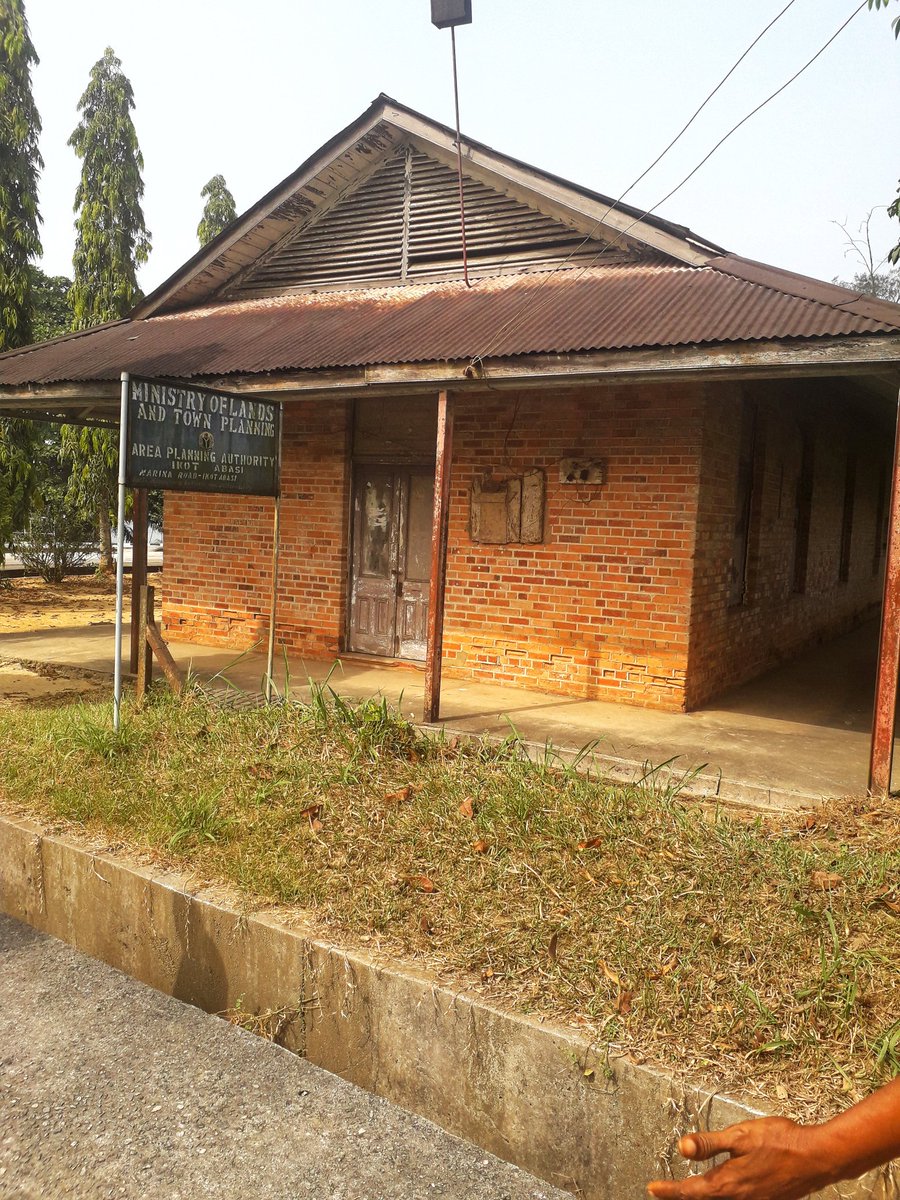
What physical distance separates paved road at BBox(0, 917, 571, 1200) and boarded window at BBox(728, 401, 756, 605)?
6770mm

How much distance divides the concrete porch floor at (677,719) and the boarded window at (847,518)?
10.9 feet

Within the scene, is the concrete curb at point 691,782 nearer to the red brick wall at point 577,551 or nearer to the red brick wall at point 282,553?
the red brick wall at point 577,551

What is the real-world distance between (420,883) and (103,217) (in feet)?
70.3

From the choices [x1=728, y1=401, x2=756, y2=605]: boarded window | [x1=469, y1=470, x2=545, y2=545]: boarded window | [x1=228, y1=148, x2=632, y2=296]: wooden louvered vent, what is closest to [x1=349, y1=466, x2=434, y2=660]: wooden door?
[x1=469, y1=470, x2=545, y2=545]: boarded window

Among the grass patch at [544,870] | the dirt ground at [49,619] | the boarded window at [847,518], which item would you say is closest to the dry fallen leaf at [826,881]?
the grass patch at [544,870]

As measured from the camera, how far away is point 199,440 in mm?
6613

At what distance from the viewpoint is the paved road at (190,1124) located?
2906 millimetres

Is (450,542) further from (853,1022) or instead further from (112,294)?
(112,294)

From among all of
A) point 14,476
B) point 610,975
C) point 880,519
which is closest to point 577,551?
point 610,975

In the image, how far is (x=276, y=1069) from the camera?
352 cm

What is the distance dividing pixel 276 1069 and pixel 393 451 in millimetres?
6822

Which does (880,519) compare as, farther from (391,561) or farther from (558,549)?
(391,561)

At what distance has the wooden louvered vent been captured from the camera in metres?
8.84

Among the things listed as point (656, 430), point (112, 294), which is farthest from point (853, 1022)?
point (112, 294)
